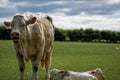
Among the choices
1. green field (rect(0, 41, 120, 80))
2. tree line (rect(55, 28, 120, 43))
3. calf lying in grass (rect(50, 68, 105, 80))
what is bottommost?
tree line (rect(55, 28, 120, 43))

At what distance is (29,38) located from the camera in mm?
11609

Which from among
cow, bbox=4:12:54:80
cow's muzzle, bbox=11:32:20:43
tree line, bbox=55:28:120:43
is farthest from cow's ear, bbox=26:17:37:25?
tree line, bbox=55:28:120:43

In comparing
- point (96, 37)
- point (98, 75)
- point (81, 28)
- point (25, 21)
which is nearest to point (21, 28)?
point (25, 21)

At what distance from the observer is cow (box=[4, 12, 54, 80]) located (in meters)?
10.8

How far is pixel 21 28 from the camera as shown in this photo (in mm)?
10867

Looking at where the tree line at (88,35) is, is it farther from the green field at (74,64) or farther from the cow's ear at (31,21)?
the cow's ear at (31,21)

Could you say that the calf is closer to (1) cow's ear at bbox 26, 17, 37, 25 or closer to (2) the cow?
(2) the cow

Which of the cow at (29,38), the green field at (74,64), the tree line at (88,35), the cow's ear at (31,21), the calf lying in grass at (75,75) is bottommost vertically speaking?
the tree line at (88,35)

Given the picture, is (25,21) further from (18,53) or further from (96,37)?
(96,37)

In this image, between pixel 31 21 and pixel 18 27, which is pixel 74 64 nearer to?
pixel 31 21

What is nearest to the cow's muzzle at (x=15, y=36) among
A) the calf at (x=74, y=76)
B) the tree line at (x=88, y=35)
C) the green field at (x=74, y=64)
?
the calf at (x=74, y=76)

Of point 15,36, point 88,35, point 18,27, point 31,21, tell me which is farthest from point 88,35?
point 15,36

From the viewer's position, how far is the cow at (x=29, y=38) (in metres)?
10.8

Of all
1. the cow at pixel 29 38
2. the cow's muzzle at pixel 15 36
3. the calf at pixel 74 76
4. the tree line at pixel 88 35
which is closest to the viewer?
the cow's muzzle at pixel 15 36
